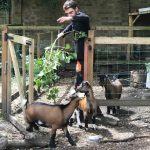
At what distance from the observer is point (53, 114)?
6297 mm

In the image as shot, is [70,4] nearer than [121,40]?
Yes

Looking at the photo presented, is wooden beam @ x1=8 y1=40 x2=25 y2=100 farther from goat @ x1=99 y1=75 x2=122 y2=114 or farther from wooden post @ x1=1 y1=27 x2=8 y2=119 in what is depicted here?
goat @ x1=99 y1=75 x2=122 y2=114

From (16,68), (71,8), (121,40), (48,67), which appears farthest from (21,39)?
(121,40)

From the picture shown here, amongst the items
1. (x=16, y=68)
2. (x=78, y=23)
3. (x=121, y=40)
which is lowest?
(x=16, y=68)

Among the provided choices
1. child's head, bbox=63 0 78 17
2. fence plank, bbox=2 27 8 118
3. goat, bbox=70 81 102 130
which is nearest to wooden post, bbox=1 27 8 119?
fence plank, bbox=2 27 8 118

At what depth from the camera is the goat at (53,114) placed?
627 cm

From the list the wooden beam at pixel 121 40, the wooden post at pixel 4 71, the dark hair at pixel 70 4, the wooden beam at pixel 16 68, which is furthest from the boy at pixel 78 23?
the wooden post at pixel 4 71

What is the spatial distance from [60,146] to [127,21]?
11.3m

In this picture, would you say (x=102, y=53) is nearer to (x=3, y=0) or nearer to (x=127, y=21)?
(x=127, y=21)

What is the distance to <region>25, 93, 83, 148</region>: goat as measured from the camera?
20.6 ft

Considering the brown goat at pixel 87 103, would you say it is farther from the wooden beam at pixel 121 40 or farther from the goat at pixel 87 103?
the wooden beam at pixel 121 40

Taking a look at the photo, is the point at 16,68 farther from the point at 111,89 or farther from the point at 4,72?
the point at 111,89

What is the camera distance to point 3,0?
16.8 metres

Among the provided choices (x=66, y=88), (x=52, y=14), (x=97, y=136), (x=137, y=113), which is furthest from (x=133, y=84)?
(x=52, y=14)
